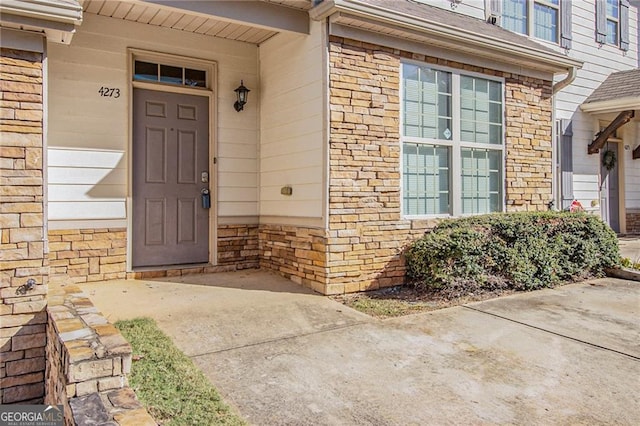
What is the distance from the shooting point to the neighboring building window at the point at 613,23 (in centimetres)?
938

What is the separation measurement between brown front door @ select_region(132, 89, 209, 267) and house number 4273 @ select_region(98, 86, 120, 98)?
0.23 m

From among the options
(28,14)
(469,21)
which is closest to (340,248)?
(28,14)

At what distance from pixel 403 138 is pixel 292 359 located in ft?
10.4

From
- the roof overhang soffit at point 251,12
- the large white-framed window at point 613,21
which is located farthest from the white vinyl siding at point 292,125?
the large white-framed window at point 613,21

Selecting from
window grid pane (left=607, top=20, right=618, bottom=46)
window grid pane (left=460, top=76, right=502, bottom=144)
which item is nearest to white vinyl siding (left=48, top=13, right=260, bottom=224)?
window grid pane (left=460, top=76, right=502, bottom=144)

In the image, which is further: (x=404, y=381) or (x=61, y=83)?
(x=61, y=83)

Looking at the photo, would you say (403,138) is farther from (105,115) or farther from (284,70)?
(105,115)

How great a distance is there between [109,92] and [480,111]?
4503mm

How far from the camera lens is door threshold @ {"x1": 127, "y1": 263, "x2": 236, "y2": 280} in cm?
529

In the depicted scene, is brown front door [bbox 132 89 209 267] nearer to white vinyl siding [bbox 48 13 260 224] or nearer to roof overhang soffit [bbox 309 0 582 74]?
white vinyl siding [bbox 48 13 260 224]

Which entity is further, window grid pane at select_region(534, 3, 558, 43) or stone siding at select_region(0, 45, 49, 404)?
window grid pane at select_region(534, 3, 558, 43)

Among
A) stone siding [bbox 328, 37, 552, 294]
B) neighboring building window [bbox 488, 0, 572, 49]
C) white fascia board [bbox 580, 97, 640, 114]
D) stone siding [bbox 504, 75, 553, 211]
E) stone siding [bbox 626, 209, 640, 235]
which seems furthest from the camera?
stone siding [bbox 626, 209, 640, 235]

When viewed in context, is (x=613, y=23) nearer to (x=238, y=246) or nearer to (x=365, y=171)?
(x=365, y=171)

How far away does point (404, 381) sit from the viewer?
2867 mm
